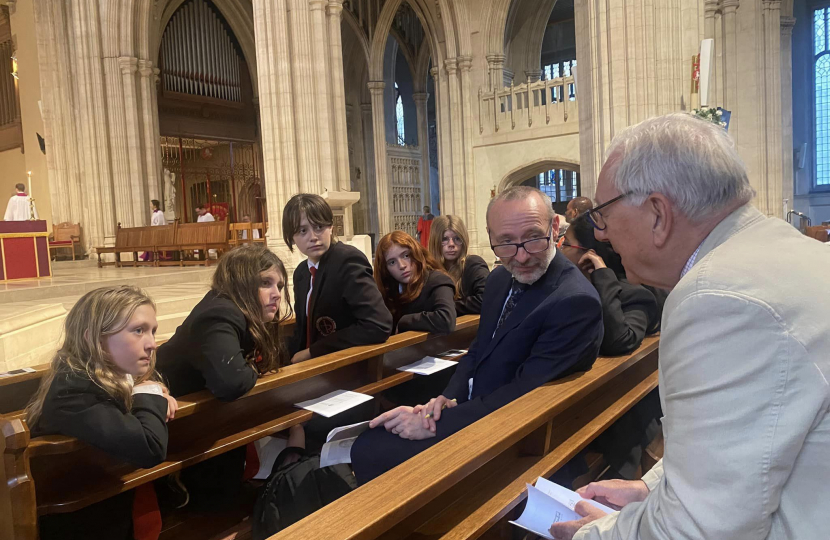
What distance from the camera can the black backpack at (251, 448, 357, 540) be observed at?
76.5 inches

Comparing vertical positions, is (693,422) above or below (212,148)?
below

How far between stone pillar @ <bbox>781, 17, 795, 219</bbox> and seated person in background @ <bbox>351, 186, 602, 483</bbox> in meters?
13.3

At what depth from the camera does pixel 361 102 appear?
2173 cm

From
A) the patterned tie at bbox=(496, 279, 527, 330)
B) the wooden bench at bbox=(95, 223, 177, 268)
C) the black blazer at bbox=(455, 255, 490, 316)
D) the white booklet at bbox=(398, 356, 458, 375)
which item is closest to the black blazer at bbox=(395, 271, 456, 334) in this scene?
the white booklet at bbox=(398, 356, 458, 375)

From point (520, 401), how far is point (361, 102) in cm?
2114

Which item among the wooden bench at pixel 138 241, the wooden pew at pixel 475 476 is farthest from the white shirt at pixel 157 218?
the wooden pew at pixel 475 476

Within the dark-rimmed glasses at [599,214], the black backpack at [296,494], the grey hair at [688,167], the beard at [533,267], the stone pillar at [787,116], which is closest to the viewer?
the grey hair at [688,167]

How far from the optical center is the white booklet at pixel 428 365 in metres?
3.13

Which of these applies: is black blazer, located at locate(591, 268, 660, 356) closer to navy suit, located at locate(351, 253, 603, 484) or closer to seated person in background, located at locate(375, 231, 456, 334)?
navy suit, located at locate(351, 253, 603, 484)

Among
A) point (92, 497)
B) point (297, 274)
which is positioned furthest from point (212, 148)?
point (92, 497)

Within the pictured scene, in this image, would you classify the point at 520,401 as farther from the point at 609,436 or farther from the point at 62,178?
the point at 62,178

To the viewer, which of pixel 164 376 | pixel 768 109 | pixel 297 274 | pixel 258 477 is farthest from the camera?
pixel 768 109

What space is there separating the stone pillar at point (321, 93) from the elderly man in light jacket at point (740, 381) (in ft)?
32.6

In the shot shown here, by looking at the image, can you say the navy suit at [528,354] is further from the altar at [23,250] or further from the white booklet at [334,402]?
the altar at [23,250]
